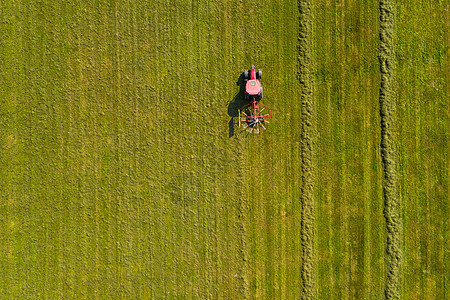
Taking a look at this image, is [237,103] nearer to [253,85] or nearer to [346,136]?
Result: [253,85]

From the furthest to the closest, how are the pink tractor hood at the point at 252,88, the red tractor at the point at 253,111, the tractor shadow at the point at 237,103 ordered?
the tractor shadow at the point at 237,103 → the red tractor at the point at 253,111 → the pink tractor hood at the point at 252,88

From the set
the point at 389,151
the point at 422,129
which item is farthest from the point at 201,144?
the point at 422,129

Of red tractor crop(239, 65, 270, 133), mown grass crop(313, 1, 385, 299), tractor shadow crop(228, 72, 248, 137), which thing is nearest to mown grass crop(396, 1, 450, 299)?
mown grass crop(313, 1, 385, 299)

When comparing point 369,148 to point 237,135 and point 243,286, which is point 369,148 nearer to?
point 237,135

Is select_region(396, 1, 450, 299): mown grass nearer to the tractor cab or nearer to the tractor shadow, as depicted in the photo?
the tractor cab

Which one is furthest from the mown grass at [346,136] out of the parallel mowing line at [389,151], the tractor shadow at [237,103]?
the tractor shadow at [237,103]

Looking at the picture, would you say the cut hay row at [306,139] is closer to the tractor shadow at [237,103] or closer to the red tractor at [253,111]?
the red tractor at [253,111]
